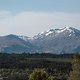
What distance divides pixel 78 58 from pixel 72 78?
310 cm

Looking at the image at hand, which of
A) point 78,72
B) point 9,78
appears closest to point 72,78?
point 78,72

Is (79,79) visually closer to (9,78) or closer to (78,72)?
(78,72)

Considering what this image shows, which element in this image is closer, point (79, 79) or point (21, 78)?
point (79, 79)

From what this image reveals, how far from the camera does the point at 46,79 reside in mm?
104938

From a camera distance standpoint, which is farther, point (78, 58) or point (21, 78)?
point (21, 78)

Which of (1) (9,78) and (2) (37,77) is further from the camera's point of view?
(1) (9,78)

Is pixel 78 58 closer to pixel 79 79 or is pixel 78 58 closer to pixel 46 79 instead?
pixel 79 79

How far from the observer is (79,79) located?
55.8 meters

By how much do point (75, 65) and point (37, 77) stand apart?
5333 cm

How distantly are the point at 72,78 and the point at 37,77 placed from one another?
5323 centimetres

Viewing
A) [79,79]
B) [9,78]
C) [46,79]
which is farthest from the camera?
[9,78]

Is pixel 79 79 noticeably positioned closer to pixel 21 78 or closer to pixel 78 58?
pixel 78 58

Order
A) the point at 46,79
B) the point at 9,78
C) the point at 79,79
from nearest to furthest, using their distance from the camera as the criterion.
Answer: the point at 79,79 < the point at 46,79 < the point at 9,78

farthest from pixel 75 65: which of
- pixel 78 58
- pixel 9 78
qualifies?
pixel 9 78
